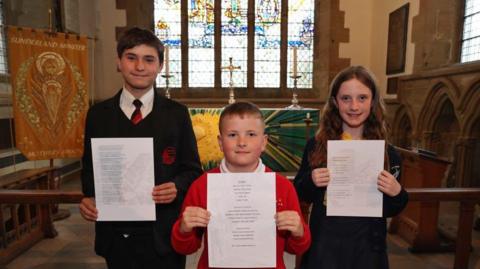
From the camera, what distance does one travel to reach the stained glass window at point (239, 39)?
7.21 metres

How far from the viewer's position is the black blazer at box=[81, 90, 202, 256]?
56.3 inches

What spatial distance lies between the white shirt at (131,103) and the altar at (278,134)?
3596mm

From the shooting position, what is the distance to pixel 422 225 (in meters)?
3.35

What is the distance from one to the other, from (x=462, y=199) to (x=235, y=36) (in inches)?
241

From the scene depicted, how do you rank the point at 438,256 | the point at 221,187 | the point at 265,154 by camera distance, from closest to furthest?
the point at 221,187 < the point at 438,256 < the point at 265,154

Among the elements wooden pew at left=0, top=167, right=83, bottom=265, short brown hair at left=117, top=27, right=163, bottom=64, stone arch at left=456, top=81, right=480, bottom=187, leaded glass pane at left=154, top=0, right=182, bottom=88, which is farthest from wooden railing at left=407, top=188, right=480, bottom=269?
leaded glass pane at left=154, top=0, right=182, bottom=88

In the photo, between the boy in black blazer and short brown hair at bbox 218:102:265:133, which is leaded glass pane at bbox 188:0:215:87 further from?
short brown hair at bbox 218:102:265:133

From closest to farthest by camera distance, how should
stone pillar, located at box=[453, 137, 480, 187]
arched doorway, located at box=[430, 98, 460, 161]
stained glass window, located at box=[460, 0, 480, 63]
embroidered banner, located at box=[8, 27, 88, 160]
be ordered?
embroidered banner, located at box=[8, 27, 88, 160] < stone pillar, located at box=[453, 137, 480, 187] < stained glass window, located at box=[460, 0, 480, 63] < arched doorway, located at box=[430, 98, 460, 161]

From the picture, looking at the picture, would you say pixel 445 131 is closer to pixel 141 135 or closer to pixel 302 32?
pixel 302 32

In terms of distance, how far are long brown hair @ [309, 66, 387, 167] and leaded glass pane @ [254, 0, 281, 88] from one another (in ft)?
19.8

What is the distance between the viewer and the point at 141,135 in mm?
1423

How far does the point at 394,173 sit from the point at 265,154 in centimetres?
423

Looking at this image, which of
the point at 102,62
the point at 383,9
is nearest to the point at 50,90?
the point at 102,62

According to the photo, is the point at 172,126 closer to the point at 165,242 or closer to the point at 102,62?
the point at 165,242
